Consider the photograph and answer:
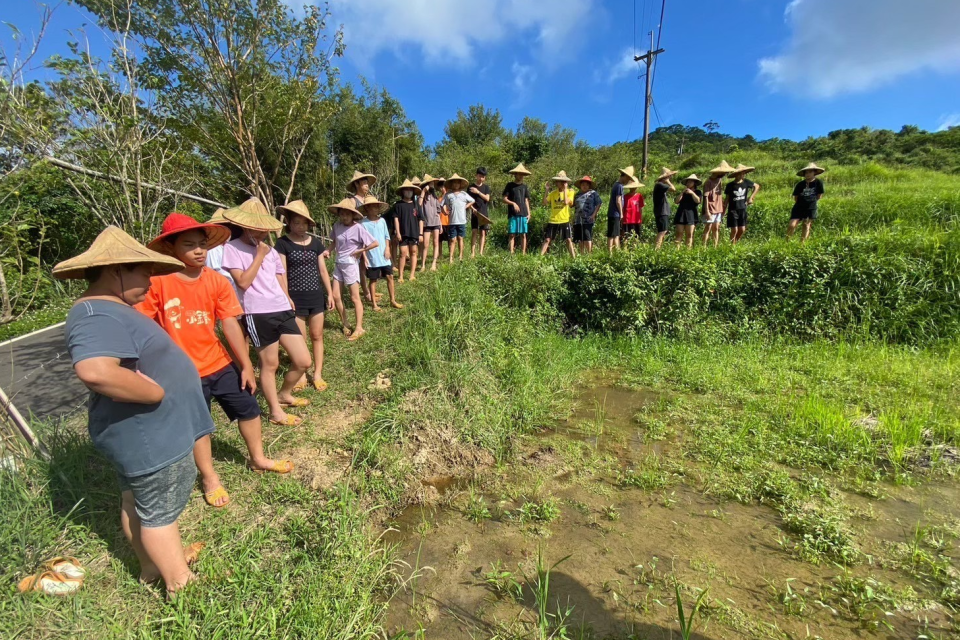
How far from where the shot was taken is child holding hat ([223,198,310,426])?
3.03 meters

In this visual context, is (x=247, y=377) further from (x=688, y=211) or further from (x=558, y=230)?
(x=688, y=211)

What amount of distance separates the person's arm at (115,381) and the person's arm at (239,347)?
958 mm

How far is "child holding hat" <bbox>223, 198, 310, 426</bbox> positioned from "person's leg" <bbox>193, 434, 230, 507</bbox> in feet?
2.31

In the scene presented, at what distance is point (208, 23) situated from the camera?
18.4 feet

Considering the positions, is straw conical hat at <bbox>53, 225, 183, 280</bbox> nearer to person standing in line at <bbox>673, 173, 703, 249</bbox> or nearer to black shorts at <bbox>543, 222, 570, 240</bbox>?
black shorts at <bbox>543, 222, 570, 240</bbox>

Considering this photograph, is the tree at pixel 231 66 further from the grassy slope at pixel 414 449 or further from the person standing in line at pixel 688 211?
the person standing in line at pixel 688 211

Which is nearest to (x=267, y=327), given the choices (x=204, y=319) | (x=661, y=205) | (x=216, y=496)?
(x=204, y=319)

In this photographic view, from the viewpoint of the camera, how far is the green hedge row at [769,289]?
5027mm

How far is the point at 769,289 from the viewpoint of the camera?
212 inches

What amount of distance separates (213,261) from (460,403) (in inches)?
95.6

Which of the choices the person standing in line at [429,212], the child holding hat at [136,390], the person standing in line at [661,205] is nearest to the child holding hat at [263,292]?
the child holding hat at [136,390]

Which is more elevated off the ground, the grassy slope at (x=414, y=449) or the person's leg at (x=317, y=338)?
the person's leg at (x=317, y=338)

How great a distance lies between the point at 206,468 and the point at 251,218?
69.0 inches

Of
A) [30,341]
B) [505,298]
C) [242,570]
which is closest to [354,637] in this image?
[242,570]
